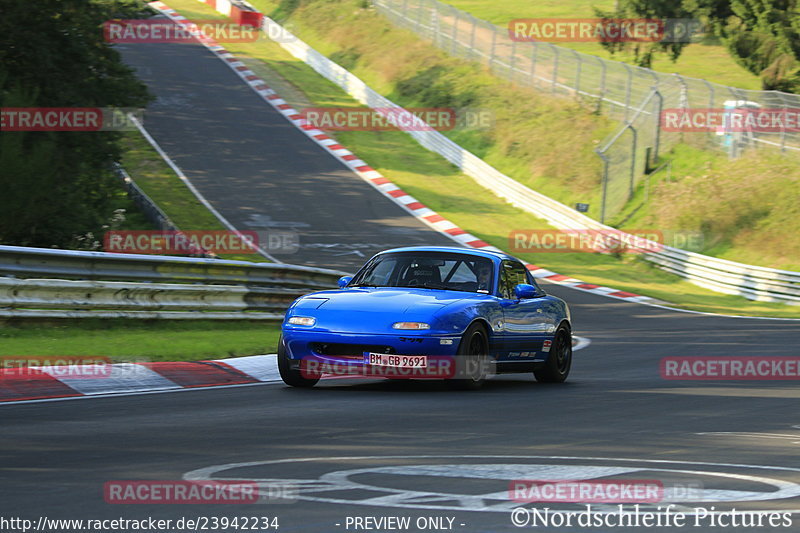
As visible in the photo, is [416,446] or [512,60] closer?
[416,446]

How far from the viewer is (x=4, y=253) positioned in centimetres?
1281

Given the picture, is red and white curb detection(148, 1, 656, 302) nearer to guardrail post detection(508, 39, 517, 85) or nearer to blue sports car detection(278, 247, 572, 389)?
guardrail post detection(508, 39, 517, 85)

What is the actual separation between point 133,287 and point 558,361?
17.2 feet

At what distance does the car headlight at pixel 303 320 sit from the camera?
33.9 ft

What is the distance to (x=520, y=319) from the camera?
38.0 feet

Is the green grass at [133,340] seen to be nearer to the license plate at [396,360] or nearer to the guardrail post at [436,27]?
the license plate at [396,360]

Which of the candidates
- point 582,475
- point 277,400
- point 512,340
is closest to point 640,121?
point 512,340

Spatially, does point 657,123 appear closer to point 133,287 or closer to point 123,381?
point 133,287

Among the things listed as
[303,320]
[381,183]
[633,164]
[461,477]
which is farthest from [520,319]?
[633,164]

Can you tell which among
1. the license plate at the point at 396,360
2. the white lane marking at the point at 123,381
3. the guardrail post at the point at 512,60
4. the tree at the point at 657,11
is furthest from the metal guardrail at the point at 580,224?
the white lane marking at the point at 123,381

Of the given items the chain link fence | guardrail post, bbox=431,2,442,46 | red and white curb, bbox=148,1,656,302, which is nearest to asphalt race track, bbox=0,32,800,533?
red and white curb, bbox=148,1,656,302

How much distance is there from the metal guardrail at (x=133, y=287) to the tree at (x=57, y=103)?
2.73m

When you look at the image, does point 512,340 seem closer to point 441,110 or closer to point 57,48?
point 57,48

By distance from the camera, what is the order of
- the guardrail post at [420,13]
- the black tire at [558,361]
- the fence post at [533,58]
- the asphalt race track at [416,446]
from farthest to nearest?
the guardrail post at [420,13] → the fence post at [533,58] → the black tire at [558,361] → the asphalt race track at [416,446]
